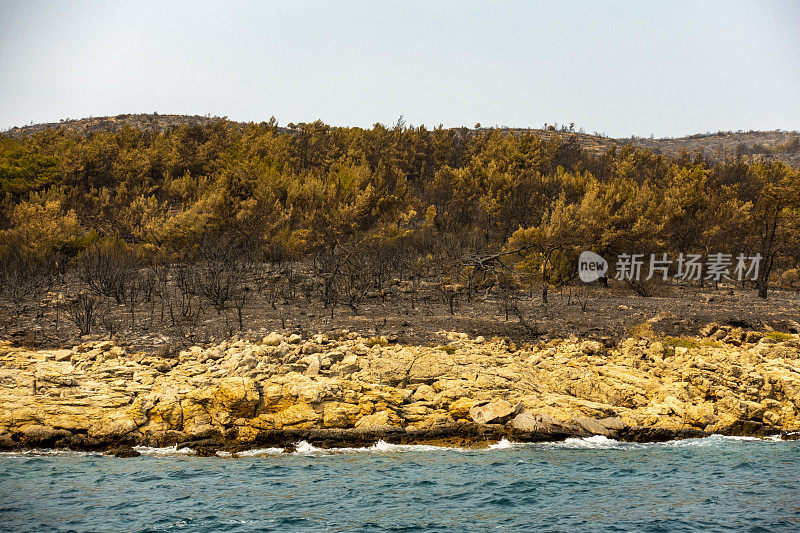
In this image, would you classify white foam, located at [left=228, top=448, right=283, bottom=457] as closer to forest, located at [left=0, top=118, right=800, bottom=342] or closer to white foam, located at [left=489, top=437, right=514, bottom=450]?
white foam, located at [left=489, top=437, right=514, bottom=450]

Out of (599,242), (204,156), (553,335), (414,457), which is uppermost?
(204,156)

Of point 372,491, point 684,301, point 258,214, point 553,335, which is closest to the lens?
point 372,491

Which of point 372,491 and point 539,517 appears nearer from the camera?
point 539,517

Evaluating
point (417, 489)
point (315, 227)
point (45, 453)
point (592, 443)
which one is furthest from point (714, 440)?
point (315, 227)

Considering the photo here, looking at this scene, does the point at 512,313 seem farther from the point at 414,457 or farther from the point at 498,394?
the point at 414,457

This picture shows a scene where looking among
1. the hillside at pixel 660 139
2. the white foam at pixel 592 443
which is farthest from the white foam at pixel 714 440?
the hillside at pixel 660 139

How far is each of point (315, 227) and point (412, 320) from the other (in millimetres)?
13002

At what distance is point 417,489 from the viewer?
9.12 m

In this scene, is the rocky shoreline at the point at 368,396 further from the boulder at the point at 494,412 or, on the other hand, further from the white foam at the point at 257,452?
the white foam at the point at 257,452

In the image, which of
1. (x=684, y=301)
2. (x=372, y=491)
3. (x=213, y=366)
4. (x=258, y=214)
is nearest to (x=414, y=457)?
(x=372, y=491)

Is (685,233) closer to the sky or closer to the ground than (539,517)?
closer to the sky

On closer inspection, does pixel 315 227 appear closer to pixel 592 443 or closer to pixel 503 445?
pixel 503 445

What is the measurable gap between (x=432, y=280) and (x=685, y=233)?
53.1ft

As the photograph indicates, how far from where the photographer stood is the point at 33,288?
2208cm
